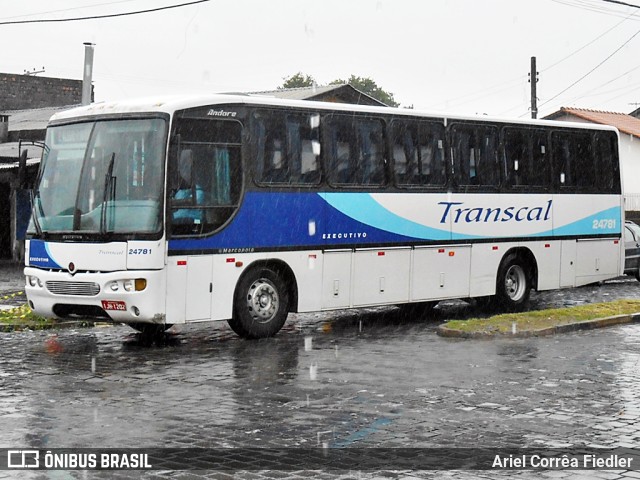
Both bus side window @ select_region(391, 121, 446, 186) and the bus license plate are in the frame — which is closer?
the bus license plate

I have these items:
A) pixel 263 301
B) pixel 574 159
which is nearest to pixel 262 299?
pixel 263 301

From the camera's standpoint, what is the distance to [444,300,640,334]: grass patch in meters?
16.2

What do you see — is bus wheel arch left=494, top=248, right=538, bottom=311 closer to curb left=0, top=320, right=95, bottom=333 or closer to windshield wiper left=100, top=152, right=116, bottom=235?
curb left=0, top=320, right=95, bottom=333

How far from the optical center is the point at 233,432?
9008 millimetres

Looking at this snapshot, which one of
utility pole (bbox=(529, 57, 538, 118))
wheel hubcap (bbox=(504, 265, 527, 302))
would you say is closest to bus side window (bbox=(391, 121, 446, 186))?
wheel hubcap (bbox=(504, 265, 527, 302))

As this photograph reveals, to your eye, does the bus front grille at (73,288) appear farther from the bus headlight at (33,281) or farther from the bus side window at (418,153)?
the bus side window at (418,153)

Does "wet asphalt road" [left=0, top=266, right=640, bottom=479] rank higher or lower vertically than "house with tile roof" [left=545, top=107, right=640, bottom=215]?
lower

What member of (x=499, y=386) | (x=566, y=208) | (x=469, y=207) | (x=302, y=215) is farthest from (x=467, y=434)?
(x=566, y=208)

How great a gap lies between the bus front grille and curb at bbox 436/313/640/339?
5164 mm

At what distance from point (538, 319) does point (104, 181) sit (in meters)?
7.08

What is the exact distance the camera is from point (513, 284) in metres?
20.8

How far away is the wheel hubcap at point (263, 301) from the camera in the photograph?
52.1 ft

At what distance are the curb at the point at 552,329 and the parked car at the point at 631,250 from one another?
9.77m

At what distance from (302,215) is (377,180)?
1902 millimetres
